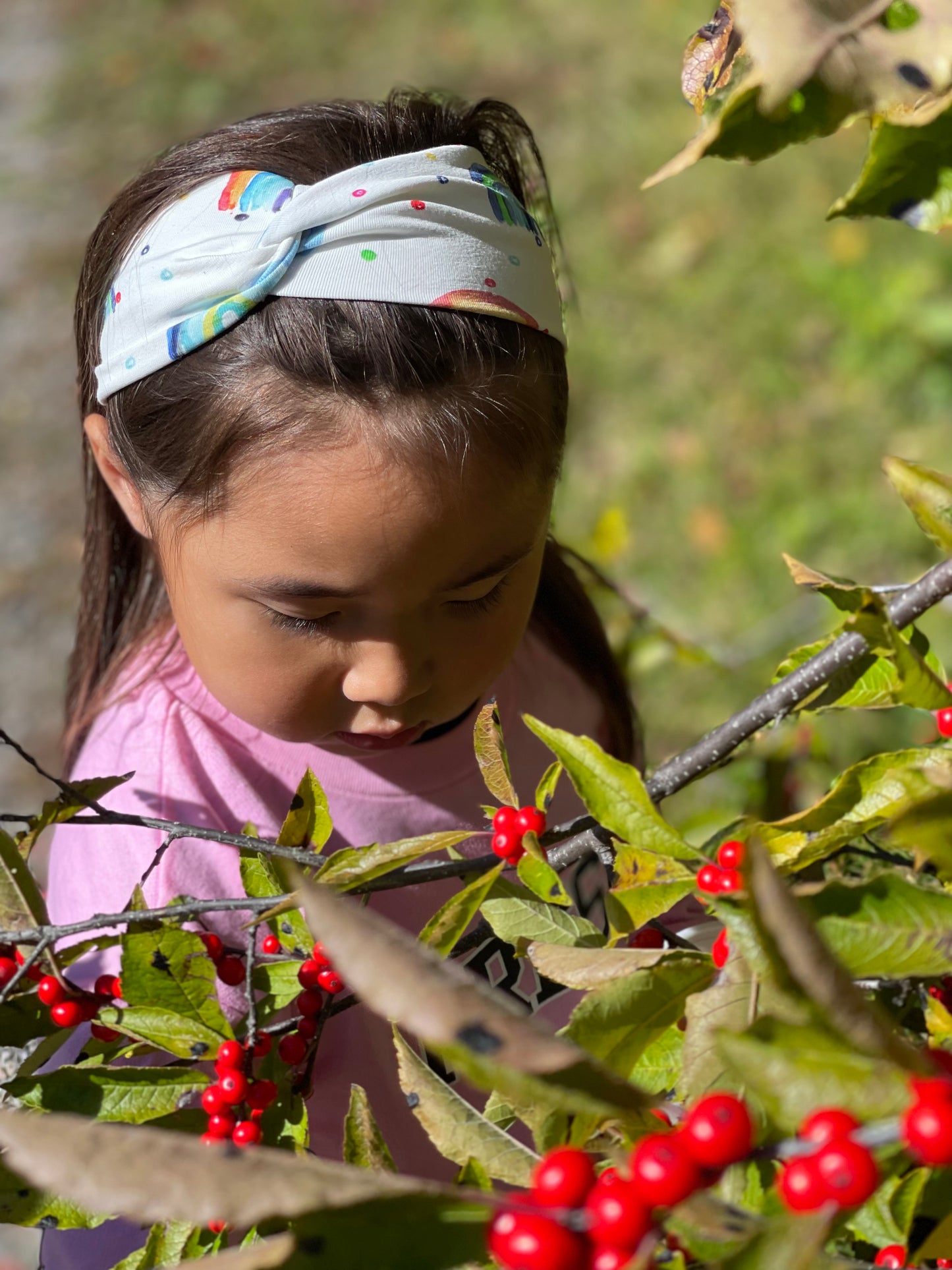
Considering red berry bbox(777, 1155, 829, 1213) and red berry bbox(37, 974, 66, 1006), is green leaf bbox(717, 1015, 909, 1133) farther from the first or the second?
red berry bbox(37, 974, 66, 1006)

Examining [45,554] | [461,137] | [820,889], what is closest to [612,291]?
[45,554]

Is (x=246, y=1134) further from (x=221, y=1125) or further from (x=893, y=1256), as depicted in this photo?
(x=893, y=1256)

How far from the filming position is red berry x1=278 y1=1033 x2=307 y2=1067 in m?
0.96

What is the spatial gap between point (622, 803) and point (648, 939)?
24cm

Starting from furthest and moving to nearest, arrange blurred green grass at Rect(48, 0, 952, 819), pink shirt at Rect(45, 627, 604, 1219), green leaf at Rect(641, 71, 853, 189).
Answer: blurred green grass at Rect(48, 0, 952, 819) → pink shirt at Rect(45, 627, 604, 1219) → green leaf at Rect(641, 71, 853, 189)

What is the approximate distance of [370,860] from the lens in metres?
0.81

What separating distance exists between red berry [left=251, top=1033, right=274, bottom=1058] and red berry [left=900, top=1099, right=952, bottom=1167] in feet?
1.91

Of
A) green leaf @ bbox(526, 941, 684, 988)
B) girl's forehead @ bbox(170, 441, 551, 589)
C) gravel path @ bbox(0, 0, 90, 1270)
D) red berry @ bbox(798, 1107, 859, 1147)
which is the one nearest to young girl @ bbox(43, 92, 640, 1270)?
girl's forehead @ bbox(170, 441, 551, 589)

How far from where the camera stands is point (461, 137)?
1339mm

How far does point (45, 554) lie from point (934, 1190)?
3360 mm

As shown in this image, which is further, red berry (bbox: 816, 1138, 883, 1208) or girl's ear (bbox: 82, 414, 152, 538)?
girl's ear (bbox: 82, 414, 152, 538)

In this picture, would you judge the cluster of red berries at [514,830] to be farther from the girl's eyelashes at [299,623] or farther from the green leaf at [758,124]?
the green leaf at [758,124]

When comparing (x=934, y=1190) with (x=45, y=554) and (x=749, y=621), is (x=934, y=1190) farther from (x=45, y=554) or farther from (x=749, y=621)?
(x=45, y=554)

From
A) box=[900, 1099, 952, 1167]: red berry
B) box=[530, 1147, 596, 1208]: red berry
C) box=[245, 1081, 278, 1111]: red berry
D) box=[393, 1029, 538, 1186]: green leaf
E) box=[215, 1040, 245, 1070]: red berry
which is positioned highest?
box=[900, 1099, 952, 1167]: red berry
